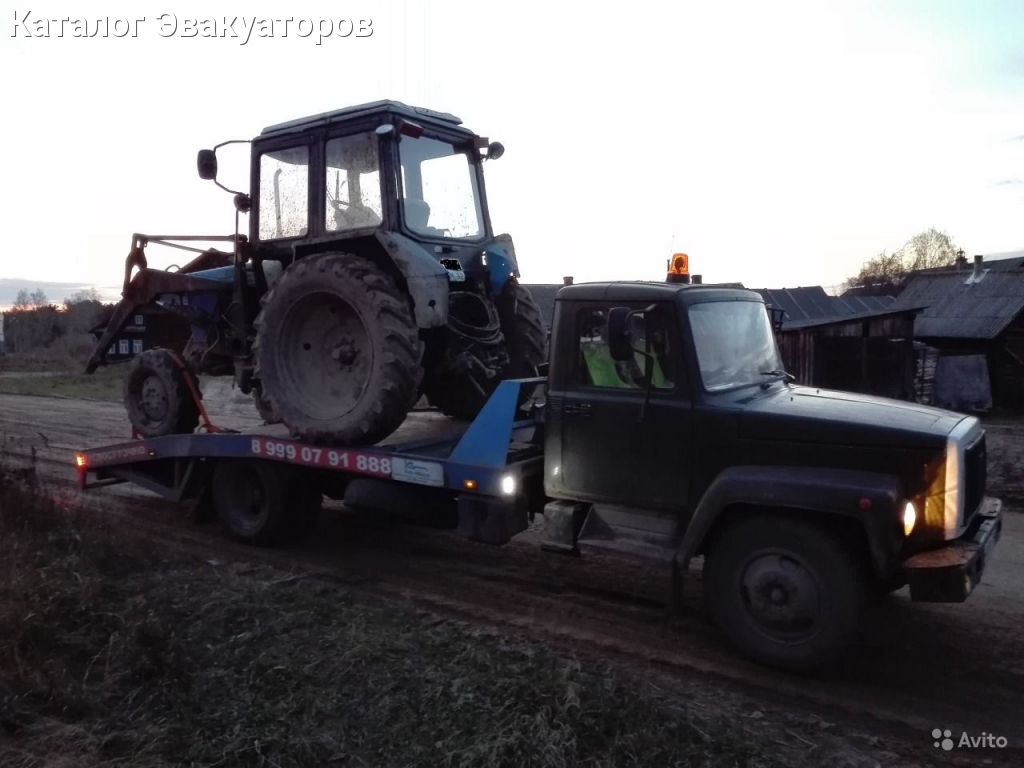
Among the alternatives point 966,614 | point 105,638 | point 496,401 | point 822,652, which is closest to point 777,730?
point 822,652

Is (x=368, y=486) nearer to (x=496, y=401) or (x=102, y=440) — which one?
(x=496, y=401)

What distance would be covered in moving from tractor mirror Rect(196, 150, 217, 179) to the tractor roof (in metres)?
0.48

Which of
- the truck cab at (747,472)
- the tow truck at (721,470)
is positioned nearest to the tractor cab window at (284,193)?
the tow truck at (721,470)

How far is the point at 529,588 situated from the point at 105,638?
2.91 meters

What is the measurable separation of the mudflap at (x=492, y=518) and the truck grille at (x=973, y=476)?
9.08ft

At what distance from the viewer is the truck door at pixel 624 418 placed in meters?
5.45

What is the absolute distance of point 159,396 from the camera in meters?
8.27

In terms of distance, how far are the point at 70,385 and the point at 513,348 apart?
19.5 m

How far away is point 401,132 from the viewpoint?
23.0 feet

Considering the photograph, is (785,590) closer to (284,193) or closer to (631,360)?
(631,360)

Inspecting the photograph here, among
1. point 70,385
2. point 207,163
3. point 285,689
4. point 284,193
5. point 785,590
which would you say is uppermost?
point 207,163

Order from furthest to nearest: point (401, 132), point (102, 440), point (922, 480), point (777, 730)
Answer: point (102, 440)
point (401, 132)
point (922, 480)
point (777, 730)

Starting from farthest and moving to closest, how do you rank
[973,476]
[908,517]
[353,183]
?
[353,183], [973,476], [908,517]

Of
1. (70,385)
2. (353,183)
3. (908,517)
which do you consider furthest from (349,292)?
(70,385)
